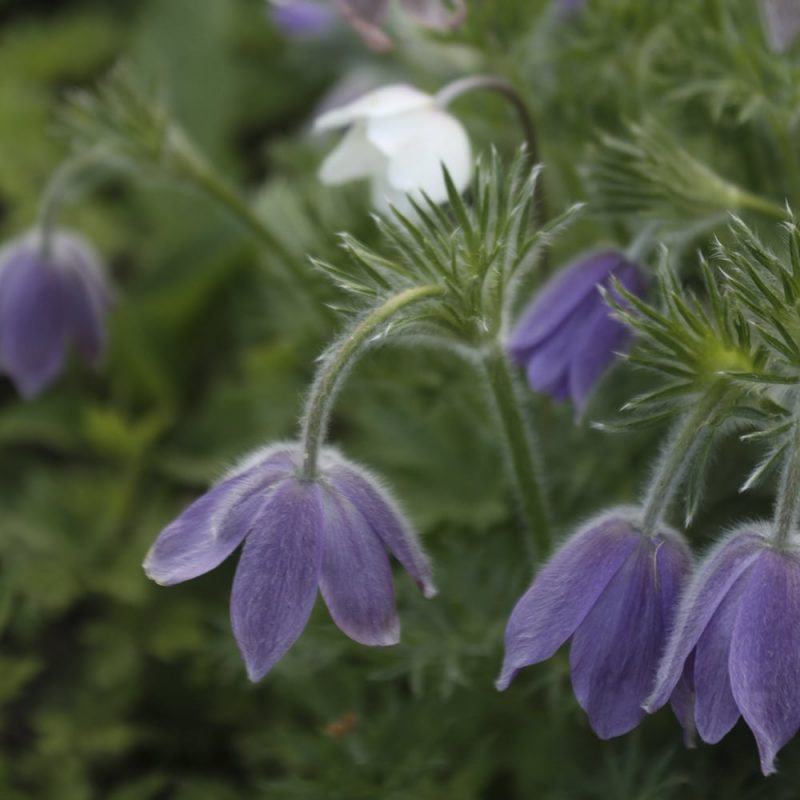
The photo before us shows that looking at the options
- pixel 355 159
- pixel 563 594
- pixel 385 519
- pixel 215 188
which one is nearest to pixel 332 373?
pixel 385 519

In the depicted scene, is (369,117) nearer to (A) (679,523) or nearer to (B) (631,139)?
(B) (631,139)

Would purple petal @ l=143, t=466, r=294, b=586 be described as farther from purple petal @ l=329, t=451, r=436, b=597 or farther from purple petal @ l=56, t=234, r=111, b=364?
purple petal @ l=56, t=234, r=111, b=364

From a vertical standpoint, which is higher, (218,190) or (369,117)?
(369,117)

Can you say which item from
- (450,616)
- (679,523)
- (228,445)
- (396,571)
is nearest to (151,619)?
(228,445)

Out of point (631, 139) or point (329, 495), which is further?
point (631, 139)

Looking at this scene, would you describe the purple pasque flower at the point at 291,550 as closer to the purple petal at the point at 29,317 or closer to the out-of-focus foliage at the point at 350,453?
the out-of-focus foliage at the point at 350,453

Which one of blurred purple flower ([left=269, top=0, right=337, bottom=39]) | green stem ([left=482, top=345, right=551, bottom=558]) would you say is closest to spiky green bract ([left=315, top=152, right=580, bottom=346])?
green stem ([left=482, top=345, right=551, bottom=558])
